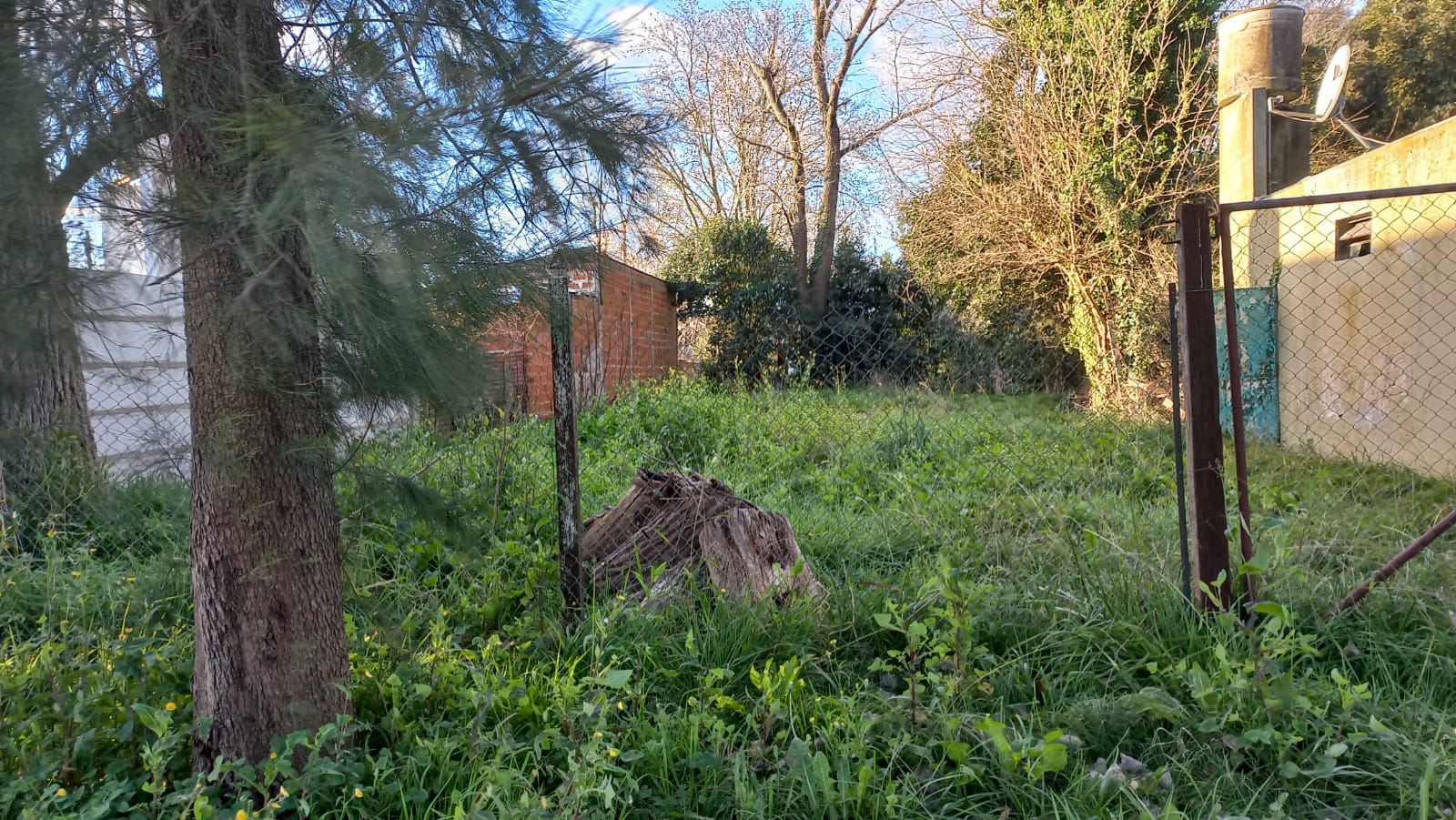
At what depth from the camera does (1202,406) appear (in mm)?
2918

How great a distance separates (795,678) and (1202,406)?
5.63 feet

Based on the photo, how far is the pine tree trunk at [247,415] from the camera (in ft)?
5.60

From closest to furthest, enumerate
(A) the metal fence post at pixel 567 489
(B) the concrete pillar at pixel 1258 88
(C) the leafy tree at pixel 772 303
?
(A) the metal fence post at pixel 567 489 < (B) the concrete pillar at pixel 1258 88 < (C) the leafy tree at pixel 772 303

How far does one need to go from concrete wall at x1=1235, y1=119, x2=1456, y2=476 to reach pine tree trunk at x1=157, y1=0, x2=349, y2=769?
6.16 m

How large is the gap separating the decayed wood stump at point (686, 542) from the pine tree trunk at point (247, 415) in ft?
3.65

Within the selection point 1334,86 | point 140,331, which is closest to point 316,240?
point 140,331

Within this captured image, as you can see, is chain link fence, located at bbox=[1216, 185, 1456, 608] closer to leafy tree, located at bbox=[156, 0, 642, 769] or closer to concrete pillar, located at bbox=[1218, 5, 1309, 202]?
concrete pillar, located at bbox=[1218, 5, 1309, 202]

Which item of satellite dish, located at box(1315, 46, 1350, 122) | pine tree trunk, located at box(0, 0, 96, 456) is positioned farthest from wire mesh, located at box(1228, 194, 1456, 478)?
pine tree trunk, located at box(0, 0, 96, 456)

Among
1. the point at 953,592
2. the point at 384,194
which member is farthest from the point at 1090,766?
the point at 384,194

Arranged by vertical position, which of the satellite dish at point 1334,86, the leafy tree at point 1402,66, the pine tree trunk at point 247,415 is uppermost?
the leafy tree at point 1402,66

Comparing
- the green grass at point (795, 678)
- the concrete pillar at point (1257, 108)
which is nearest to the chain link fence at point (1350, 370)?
the green grass at point (795, 678)

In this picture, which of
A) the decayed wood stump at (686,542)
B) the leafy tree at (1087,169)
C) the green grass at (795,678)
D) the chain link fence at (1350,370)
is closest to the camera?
the green grass at (795,678)

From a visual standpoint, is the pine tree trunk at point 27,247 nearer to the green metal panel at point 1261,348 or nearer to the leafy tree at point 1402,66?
the green metal panel at point 1261,348

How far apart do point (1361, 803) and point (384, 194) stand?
2.67 m
